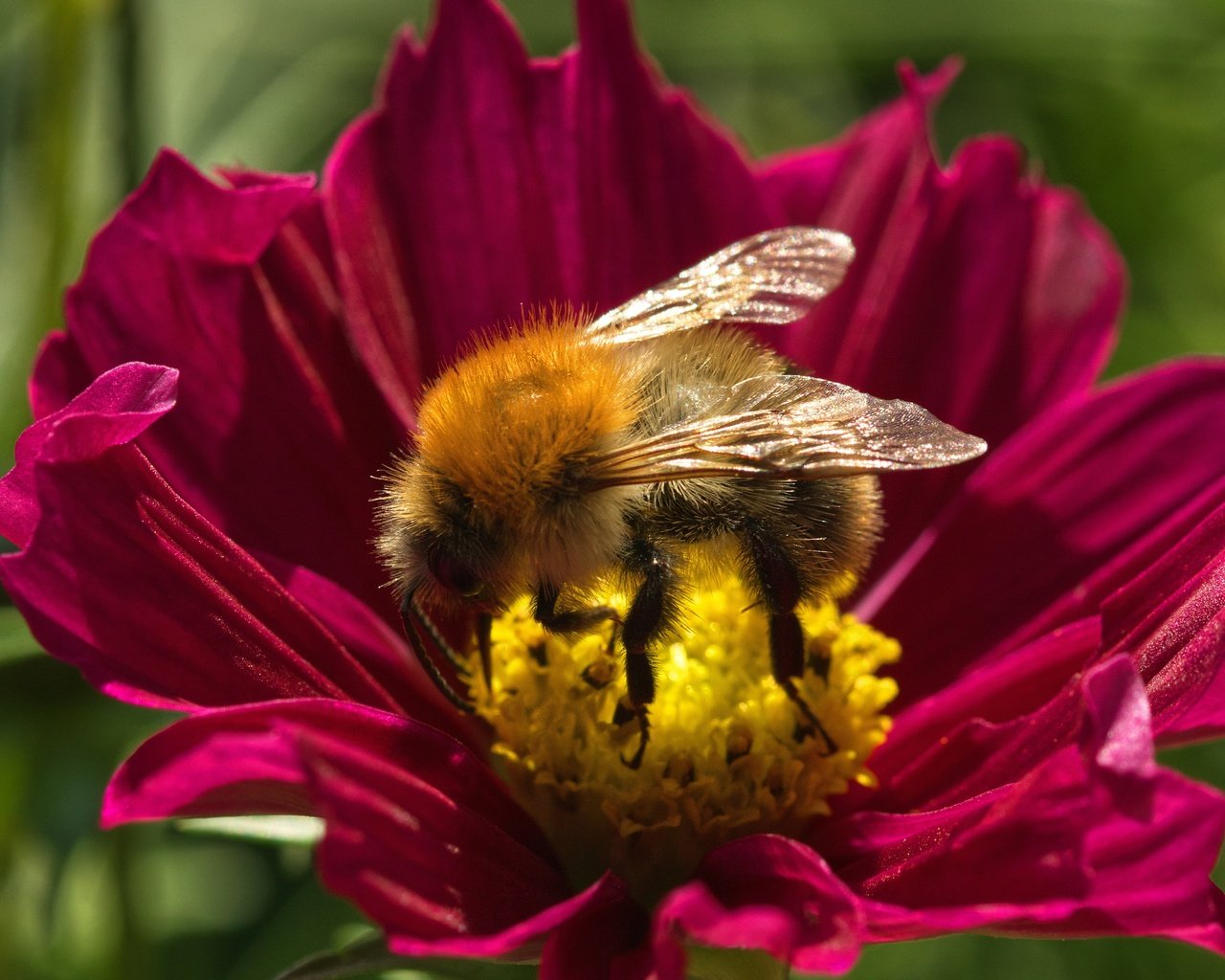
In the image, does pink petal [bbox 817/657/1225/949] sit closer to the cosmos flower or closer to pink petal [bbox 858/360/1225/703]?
the cosmos flower

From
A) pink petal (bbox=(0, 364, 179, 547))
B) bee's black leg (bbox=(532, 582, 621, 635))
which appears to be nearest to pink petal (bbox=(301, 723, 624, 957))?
bee's black leg (bbox=(532, 582, 621, 635))

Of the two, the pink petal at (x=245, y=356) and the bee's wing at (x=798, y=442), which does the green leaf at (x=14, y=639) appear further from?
the bee's wing at (x=798, y=442)

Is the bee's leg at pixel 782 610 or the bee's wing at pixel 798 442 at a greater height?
the bee's wing at pixel 798 442

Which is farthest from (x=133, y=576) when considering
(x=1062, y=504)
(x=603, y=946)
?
(x=1062, y=504)

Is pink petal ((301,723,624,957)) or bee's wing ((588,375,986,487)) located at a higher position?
bee's wing ((588,375,986,487))

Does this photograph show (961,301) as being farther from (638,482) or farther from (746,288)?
(638,482)

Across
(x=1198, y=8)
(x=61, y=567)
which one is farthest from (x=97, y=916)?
(x=1198, y=8)

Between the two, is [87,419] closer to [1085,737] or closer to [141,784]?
[141,784]

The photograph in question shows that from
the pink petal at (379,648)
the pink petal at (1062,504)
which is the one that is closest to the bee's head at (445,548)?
the pink petal at (379,648)

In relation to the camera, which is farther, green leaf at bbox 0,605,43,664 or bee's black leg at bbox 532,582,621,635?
green leaf at bbox 0,605,43,664
